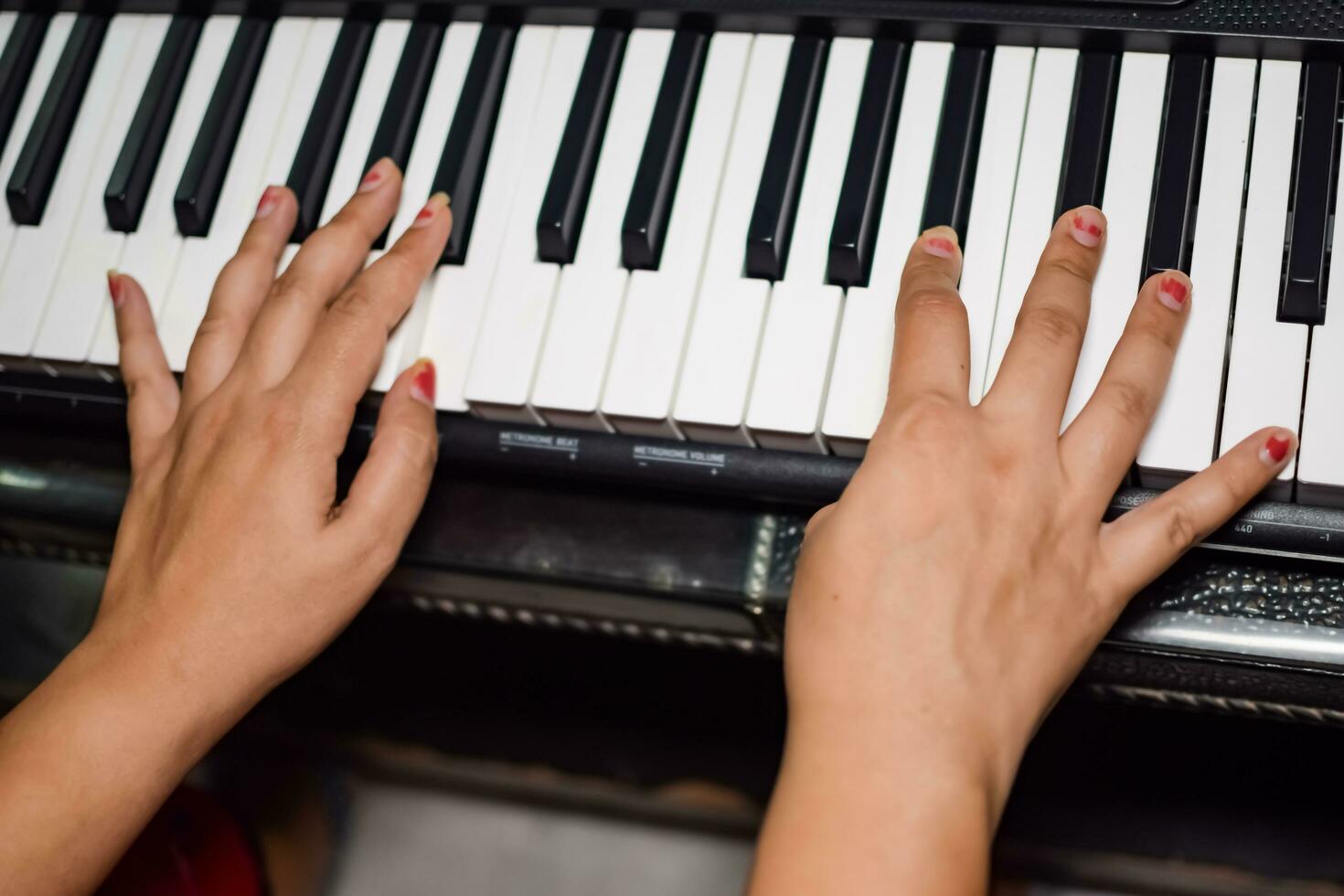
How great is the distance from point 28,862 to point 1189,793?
83cm

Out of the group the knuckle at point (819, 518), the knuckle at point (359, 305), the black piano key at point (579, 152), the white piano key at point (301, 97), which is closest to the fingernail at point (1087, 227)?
the knuckle at point (819, 518)

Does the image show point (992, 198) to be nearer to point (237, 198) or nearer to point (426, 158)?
point (426, 158)

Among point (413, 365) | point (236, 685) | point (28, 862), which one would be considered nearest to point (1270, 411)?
point (413, 365)

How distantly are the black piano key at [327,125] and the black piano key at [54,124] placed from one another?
205 millimetres

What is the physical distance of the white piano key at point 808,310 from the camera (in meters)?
0.83

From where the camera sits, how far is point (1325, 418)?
2.56 feet

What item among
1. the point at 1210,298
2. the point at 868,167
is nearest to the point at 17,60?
the point at 868,167

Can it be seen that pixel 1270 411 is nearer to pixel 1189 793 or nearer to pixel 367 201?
pixel 1189 793

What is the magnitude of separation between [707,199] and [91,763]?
1.74ft

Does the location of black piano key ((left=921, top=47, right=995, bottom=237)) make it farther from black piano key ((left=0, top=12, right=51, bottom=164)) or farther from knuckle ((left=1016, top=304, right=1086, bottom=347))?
Result: black piano key ((left=0, top=12, right=51, bottom=164))

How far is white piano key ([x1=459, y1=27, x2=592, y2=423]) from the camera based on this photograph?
88cm

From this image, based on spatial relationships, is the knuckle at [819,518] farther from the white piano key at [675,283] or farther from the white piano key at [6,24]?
the white piano key at [6,24]

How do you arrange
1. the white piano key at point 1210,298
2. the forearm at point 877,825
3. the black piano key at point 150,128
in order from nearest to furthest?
the forearm at point 877,825, the white piano key at point 1210,298, the black piano key at point 150,128

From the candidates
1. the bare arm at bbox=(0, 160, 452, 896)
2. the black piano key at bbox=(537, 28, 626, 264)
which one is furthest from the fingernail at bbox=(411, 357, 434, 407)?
the black piano key at bbox=(537, 28, 626, 264)
